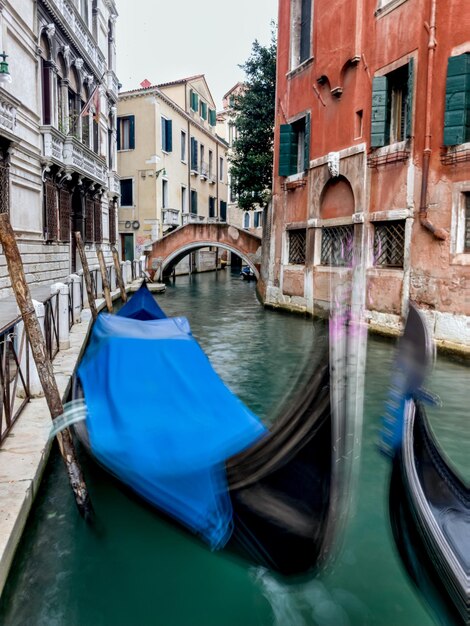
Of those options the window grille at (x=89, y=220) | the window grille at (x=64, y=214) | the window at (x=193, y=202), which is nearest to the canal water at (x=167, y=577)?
the window grille at (x=64, y=214)

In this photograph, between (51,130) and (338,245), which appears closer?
(338,245)

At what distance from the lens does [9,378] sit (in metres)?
3.64

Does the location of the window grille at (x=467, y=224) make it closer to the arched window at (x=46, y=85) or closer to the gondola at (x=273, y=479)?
the gondola at (x=273, y=479)

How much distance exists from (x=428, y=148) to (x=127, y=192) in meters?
17.2

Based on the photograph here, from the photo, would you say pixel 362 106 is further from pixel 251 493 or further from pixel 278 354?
pixel 251 493

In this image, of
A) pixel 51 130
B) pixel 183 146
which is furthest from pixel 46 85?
pixel 183 146

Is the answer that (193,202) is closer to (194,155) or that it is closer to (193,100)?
(194,155)

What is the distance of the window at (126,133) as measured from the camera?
22.1m

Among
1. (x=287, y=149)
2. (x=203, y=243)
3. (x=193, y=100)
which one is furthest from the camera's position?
(x=193, y=100)

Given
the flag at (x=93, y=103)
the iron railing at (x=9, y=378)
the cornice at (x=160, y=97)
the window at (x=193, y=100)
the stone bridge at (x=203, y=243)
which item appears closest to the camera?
the iron railing at (x=9, y=378)

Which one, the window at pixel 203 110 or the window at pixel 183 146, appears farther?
the window at pixel 203 110

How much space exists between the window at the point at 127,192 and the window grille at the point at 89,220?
6.76 m

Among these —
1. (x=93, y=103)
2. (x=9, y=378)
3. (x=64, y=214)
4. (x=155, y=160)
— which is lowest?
(x=9, y=378)

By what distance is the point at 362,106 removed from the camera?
930cm
